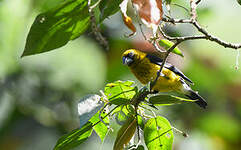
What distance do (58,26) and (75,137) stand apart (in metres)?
0.28

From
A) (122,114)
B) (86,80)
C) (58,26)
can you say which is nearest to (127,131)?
(122,114)

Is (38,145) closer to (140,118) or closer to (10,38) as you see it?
(10,38)

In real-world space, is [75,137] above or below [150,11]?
below

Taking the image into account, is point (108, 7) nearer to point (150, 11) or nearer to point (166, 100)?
point (150, 11)

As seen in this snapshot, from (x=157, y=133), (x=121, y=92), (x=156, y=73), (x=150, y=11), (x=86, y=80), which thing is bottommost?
(x=86, y=80)

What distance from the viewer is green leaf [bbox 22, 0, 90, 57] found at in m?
1.04

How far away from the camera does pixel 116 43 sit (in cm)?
316

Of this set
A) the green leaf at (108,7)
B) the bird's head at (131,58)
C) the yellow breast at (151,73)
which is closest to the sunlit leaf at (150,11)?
the green leaf at (108,7)

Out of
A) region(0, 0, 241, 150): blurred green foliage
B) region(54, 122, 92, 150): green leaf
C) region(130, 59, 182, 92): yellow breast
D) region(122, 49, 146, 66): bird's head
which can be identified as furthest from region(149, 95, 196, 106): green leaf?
region(0, 0, 241, 150): blurred green foliage

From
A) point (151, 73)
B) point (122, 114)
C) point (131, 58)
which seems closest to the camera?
point (122, 114)

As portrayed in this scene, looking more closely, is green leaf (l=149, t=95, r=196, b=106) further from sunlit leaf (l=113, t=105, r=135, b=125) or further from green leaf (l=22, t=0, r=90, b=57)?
green leaf (l=22, t=0, r=90, b=57)

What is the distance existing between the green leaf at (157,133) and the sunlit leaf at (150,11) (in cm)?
26

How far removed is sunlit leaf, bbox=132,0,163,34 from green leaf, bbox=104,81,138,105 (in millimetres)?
210

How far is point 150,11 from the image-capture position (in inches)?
37.3
